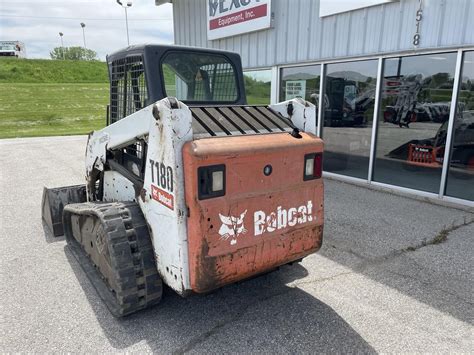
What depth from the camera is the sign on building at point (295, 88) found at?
848cm

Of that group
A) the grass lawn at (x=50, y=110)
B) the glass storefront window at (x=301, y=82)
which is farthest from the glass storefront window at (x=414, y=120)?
the grass lawn at (x=50, y=110)

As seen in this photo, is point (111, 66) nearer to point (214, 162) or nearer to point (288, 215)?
point (214, 162)

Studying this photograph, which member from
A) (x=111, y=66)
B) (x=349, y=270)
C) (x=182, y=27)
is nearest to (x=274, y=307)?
(x=349, y=270)

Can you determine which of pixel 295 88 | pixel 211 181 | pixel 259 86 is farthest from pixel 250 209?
pixel 259 86

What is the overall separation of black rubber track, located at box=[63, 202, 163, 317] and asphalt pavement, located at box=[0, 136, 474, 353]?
177 millimetres

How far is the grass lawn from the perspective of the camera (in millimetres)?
20031

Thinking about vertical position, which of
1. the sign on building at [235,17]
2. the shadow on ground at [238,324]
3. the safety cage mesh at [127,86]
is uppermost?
the sign on building at [235,17]

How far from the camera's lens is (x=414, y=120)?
697 cm

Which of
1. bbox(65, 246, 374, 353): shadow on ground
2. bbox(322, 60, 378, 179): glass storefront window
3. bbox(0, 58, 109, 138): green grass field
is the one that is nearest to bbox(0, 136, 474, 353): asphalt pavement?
bbox(65, 246, 374, 353): shadow on ground

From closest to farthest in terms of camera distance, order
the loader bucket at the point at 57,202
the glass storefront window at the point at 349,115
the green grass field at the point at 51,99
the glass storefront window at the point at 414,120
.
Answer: the loader bucket at the point at 57,202, the glass storefront window at the point at 414,120, the glass storefront window at the point at 349,115, the green grass field at the point at 51,99

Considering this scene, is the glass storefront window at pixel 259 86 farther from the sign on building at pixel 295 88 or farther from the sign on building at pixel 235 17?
the sign on building at pixel 235 17

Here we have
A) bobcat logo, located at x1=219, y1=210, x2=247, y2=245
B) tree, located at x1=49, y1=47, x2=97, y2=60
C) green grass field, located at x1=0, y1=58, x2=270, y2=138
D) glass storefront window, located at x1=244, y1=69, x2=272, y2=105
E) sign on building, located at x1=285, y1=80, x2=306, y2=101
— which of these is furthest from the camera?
tree, located at x1=49, y1=47, x2=97, y2=60

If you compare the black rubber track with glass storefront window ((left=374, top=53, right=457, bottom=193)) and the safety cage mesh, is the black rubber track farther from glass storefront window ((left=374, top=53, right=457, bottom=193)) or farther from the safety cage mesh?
glass storefront window ((left=374, top=53, right=457, bottom=193))

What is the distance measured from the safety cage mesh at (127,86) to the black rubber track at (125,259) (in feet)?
3.41
